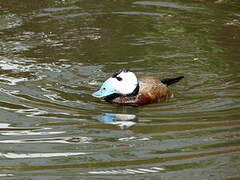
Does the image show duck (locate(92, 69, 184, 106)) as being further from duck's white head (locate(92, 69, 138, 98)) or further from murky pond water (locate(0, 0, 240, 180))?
murky pond water (locate(0, 0, 240, 180))

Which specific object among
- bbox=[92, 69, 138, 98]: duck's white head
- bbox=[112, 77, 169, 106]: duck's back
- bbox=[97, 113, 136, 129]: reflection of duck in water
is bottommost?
bbox=[97, 113, 136, 129]: reflection of duck in water

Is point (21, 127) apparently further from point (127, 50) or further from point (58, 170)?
point (127, 50)

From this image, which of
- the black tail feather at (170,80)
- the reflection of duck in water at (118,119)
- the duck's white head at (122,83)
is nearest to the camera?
the reflection of duck in water at (118,119)

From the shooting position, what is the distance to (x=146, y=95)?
26.3ft

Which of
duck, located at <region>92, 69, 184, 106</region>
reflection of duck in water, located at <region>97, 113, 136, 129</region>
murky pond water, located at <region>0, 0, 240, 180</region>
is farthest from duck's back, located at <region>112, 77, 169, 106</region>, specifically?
reflection of duck in water, located at <region>97, 113, 136, 129</region>

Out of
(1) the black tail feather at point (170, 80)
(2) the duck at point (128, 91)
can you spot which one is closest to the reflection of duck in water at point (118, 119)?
(2) the duck at point (128, 91)

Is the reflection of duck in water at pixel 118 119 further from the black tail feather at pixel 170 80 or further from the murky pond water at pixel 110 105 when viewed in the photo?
the black tail feather at pixel 170 80

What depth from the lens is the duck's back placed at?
313 inches

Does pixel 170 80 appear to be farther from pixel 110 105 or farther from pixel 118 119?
pixel 118 119


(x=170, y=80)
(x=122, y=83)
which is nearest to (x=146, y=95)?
(x=122, y=83)

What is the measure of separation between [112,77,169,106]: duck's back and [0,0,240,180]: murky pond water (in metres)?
0.11

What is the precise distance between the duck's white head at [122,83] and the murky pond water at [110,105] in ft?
0.77

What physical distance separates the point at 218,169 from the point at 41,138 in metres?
1.94

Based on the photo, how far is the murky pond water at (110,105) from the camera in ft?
19.0
